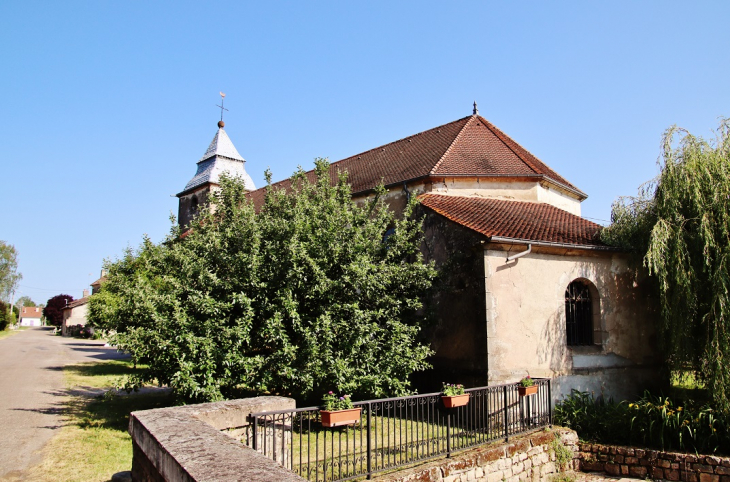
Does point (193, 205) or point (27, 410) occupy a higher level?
point (193, 205)

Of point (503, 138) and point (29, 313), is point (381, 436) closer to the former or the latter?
point (503, 138)

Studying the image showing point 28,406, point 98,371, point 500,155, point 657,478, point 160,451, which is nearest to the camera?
point 160,451

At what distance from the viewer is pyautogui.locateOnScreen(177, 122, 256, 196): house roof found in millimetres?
30283

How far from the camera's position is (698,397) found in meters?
10.2

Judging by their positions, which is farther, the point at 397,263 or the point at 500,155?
the point at 500,155

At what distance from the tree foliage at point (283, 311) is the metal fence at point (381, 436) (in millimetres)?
991

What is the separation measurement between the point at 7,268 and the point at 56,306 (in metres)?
18.0

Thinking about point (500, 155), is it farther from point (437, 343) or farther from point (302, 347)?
point (302, 347)

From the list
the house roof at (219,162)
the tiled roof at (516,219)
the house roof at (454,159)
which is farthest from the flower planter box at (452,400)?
the house roof at (219,162)

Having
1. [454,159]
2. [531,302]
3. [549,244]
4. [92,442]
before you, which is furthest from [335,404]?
[454,159]

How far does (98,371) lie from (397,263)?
15.6 meters

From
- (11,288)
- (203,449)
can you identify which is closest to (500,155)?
(203,449)

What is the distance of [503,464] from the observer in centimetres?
804

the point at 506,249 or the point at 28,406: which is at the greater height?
the point at 506,249
